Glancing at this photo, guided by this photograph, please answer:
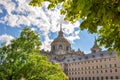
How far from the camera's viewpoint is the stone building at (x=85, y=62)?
88.2 metres

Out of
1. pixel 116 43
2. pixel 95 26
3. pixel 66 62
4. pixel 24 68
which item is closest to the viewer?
pixel 95 26

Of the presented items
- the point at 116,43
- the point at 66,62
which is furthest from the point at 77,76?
the point at 116,43

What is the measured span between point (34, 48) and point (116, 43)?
2724cm

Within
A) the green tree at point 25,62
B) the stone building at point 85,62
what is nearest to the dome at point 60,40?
the stone building at point 85,62

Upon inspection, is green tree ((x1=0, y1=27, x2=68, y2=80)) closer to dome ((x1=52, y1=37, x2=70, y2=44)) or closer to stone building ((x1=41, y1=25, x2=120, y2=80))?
stone building ((x1=41, y1=25, x2=120, y2=80))

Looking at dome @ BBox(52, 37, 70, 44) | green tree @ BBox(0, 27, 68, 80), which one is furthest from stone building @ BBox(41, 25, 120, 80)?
green tree @ BBox(0, 27, 68, 80)

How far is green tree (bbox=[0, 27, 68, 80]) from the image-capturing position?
106 ft

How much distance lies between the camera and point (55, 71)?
34.8 metres

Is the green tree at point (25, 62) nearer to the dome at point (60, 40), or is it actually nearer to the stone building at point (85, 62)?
the stone building at point (85, 62)

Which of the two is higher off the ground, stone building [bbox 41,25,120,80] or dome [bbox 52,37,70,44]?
dome [bbox 52,37,70,44]

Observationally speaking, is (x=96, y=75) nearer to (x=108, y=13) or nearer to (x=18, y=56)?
(x=18, y=56)

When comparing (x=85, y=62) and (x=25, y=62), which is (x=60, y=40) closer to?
(x=85, y=62)

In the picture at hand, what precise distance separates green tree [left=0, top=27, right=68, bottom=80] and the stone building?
4320cm

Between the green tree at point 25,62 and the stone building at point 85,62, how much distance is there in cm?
4320
